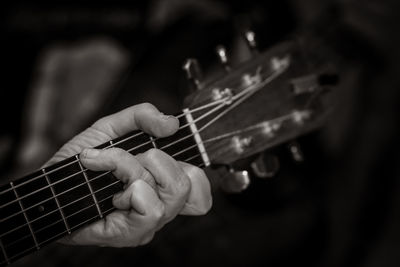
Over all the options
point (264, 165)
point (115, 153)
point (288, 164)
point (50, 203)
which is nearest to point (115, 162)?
point (115, 153)

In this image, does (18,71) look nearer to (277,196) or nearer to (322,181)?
(277,196)

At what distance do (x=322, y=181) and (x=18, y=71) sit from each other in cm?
117

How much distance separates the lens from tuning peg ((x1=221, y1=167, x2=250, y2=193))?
683 millimetres

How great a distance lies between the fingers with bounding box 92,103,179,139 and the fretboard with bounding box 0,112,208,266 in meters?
0.03

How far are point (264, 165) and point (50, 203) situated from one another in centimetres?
33

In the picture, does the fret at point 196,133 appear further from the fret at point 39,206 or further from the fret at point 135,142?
the fret at point 39,206

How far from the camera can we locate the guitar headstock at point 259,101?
0.69 m

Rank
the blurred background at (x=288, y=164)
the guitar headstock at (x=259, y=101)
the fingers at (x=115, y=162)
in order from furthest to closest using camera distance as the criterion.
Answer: the blurred background at (x=288, y=164) < the guitar headstock at (x=259, y=101) < the fingers at (x=115, y=162)

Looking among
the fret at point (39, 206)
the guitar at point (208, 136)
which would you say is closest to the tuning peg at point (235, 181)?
the guitar at point (208, 136)

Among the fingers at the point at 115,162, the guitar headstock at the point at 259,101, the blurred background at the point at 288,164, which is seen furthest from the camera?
the blurred background at the point at 288,164

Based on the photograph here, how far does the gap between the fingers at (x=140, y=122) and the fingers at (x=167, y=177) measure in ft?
0.11

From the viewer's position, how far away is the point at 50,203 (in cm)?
61

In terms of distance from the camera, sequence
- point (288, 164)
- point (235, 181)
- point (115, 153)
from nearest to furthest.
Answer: point (115, 153) < point (235, 181) < point (288, 164)

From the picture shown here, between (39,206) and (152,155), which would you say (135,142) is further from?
(39,206)
